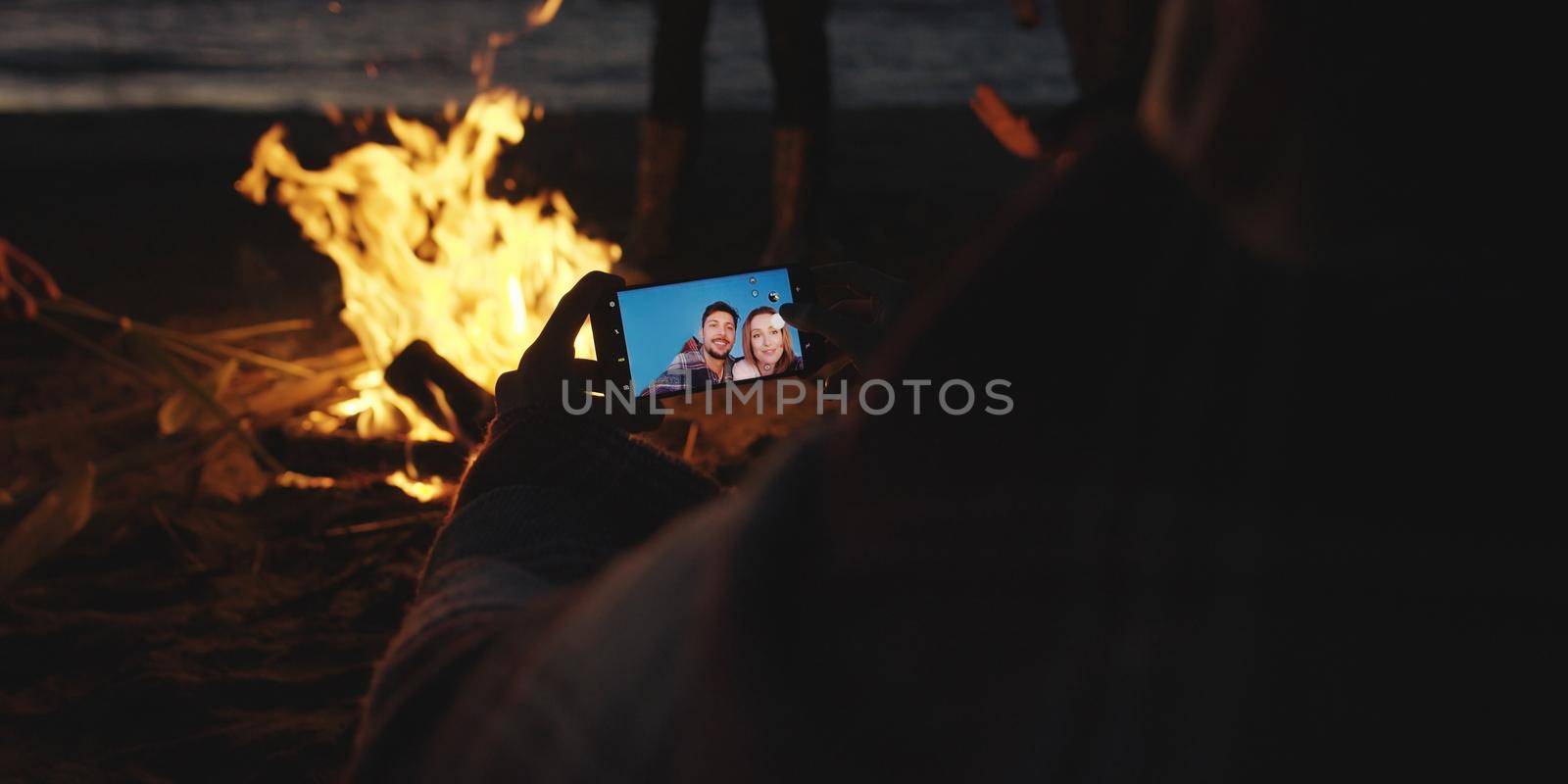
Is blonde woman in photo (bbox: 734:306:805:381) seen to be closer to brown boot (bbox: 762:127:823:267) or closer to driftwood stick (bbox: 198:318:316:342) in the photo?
driftwood stick (bbox: 198:318:316:342)

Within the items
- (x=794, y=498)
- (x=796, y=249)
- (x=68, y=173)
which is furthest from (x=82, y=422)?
(x=68, y=173)

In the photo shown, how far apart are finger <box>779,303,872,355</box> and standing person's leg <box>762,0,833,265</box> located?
3.84 m

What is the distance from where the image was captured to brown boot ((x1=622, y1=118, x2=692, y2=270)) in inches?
237

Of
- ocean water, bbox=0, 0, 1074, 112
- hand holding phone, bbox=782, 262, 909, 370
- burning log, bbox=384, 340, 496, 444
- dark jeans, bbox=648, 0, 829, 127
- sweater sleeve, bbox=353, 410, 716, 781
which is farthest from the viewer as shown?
ocean water, bbox=0, 0, 1074, 112

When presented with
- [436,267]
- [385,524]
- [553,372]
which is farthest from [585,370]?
[436,267]

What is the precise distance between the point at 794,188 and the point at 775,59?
656mm

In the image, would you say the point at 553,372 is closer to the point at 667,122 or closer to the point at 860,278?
the point at 860,278

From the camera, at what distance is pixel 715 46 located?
1983cm

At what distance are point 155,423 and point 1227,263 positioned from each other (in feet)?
14.5

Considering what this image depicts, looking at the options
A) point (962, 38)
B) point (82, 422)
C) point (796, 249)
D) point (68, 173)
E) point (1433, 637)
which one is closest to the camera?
point (1433, 637)

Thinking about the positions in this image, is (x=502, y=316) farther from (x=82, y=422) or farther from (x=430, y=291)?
(x=82, y=422)

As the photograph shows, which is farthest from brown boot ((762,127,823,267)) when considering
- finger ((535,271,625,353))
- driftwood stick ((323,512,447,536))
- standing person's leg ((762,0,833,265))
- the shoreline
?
finger ((535,271,625,353))

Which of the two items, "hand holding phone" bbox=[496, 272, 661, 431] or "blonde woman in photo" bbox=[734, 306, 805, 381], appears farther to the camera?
"blonde woman in photo" bbox=[734, 306, 805, 381]

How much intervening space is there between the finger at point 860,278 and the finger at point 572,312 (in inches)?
15.7
